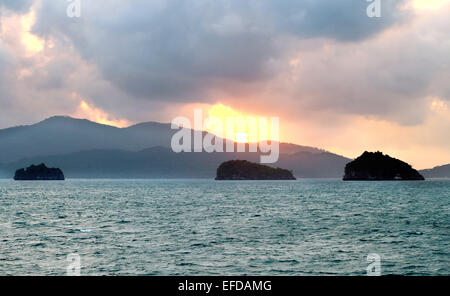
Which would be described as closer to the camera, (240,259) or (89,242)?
(240,259)

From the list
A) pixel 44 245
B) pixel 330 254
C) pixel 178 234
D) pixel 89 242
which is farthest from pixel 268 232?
pixel 44 245

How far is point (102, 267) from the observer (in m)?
31.6

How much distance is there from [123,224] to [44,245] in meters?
18.8

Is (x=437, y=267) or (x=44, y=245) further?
(x=44, y=245)
